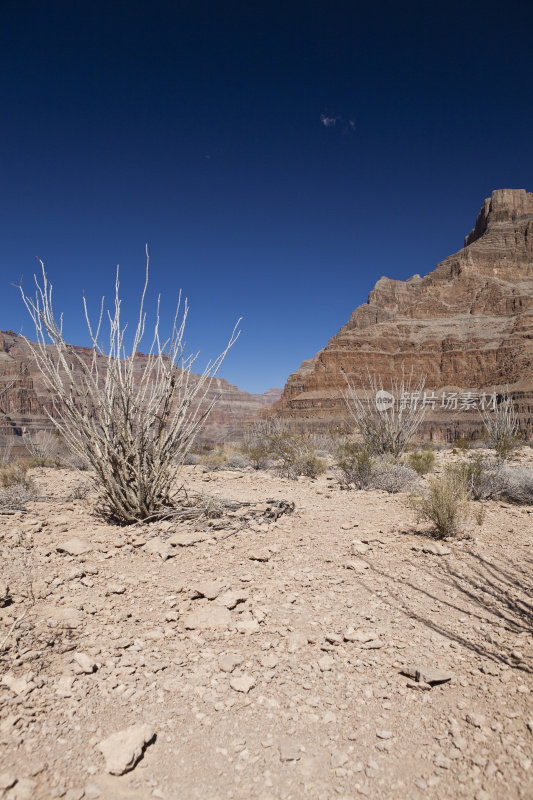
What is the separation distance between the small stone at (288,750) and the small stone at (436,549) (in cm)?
275

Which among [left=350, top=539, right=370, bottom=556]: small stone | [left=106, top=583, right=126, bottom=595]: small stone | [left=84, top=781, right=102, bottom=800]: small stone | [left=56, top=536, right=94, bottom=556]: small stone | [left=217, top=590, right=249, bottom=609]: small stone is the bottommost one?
[left=84, top=781, right=102, bottom=800]: small stone

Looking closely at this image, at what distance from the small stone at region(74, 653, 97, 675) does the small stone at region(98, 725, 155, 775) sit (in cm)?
49

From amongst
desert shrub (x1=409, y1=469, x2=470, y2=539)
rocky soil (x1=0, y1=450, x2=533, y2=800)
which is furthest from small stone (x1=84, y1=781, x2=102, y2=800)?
desert shrub (x1=409, y1=469, x2=470, y2=539)

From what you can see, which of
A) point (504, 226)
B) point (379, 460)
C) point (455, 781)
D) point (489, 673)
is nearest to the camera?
point (455, 781)

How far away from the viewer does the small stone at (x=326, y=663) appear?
2250 mm

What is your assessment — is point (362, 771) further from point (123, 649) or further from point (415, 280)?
point (415, 280)

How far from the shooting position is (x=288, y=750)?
1718 mm

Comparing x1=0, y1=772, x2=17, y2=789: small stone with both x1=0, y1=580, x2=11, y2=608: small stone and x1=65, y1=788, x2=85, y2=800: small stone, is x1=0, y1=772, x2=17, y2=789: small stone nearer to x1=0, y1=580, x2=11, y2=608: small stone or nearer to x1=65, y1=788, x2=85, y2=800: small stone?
x1=65, y1=788, x2=85, y2=800: small stone

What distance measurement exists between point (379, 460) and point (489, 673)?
8.57 m

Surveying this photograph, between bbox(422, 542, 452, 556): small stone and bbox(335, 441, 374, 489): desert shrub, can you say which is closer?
bbox(422, 542, 452, 556): small stone

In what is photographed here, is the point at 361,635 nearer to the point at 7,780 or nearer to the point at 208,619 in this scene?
the point at 208,619

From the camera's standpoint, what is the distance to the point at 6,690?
6.36 ft

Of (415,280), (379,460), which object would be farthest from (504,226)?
(379,460)

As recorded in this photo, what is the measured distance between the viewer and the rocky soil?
1583mm
